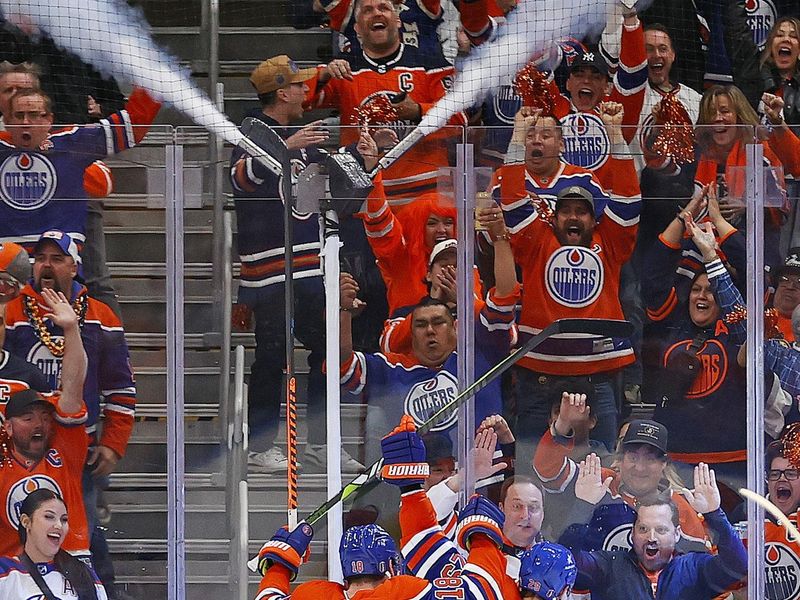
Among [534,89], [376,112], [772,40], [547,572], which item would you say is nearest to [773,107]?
[772,40]

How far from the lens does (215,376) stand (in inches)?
189

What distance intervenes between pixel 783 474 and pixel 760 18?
1975mm

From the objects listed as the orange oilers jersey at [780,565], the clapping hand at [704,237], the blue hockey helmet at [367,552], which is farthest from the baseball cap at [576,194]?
the blue hockey helmet at [367,552]

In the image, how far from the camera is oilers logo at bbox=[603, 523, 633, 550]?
4.80 meters

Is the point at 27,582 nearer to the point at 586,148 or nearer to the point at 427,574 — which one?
the point at 427,574

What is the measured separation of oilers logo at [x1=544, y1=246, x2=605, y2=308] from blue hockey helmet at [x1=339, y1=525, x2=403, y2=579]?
1009 millimetres

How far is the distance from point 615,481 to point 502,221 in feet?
2.82

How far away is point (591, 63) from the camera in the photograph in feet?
18.7

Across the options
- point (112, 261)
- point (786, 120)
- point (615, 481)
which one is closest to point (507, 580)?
point (615, 481)

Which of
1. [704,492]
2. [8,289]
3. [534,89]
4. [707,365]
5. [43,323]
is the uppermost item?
[534,89]

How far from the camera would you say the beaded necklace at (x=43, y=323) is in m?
4.76

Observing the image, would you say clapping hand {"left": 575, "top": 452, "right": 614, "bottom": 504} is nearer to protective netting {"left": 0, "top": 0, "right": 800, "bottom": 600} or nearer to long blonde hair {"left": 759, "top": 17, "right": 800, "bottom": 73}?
protective netting {"left": 0, "top": 0, "right": 800, "bottom": 600}

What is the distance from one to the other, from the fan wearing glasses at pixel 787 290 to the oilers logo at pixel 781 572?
2.06 ft

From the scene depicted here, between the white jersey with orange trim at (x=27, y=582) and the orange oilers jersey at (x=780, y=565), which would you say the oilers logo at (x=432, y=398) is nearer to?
the orange oilers jersey at (x=780, y=565)
